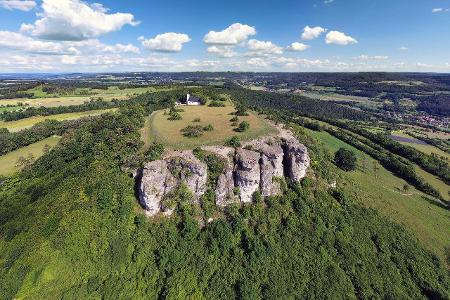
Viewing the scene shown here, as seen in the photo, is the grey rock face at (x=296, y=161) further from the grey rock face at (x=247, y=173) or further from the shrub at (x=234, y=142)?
the shrub at (x=234, y=142)

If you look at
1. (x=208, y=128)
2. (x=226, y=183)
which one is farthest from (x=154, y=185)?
(x=208, y=128)

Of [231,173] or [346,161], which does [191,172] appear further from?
[346,161]

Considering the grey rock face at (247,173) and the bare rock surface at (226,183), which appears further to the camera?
the grey rock face at (247,173)

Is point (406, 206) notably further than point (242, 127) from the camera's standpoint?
Yes

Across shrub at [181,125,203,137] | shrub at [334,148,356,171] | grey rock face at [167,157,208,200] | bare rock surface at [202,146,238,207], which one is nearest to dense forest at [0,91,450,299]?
bare rock surface at [202,146,238,207]

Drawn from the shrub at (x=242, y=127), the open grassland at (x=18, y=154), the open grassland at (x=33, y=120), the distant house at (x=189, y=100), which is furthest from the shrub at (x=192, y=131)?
the open grassland at (x=33, y=120)

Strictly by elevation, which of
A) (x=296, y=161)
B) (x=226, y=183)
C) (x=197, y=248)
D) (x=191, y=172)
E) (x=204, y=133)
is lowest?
(x=197, y=248)

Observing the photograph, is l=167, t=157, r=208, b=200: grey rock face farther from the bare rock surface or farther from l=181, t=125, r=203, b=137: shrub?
l=181, t=125, r=203, b=137: shrub
